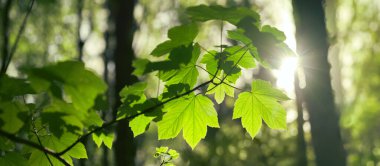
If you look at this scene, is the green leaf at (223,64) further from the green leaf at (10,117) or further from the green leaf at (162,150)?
the green leaf at (10,117)

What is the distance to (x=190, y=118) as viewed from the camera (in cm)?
123

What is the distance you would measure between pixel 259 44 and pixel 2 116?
0.63 metres

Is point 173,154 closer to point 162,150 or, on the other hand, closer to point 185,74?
point 162,150

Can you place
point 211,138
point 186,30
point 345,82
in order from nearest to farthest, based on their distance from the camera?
point 186,30
point 211,138
point 345,82

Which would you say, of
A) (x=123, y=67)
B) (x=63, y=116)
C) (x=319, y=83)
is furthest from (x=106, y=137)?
(x=123, y=67)

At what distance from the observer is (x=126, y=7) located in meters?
7.46

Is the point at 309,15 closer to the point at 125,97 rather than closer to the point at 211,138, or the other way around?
the point at 125,97

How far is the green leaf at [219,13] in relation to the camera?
3.23ft

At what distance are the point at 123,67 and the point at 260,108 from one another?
17.3 feet

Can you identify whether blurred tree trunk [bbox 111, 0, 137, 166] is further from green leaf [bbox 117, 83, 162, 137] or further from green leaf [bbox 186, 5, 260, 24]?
green leaf [bbox 186, 5, 260, 24]

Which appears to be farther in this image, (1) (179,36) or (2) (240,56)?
(2) (240,56)

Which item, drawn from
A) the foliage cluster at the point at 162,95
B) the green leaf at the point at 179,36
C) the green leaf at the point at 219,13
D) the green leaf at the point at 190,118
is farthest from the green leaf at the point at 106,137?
the green leaf at the point at 219,13

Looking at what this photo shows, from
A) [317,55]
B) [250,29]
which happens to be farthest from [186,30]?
[317,55]

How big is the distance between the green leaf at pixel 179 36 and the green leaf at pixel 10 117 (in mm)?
371
